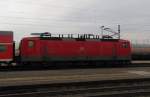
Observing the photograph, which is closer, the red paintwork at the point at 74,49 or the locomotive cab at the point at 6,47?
the locomotive cab at the point at 6,47

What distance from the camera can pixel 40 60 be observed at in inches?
1174

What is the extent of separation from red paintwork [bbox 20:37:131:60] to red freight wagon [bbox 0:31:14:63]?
125 cm

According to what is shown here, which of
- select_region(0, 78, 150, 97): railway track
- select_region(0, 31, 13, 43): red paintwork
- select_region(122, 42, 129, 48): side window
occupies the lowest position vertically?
select_region(0, 78, 150, 97): railway track

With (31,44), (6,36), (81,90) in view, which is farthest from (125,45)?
(81,90)

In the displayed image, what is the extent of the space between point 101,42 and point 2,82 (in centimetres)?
1522

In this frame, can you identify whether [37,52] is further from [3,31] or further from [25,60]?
[3,31]

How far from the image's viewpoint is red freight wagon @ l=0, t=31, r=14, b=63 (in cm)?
2786

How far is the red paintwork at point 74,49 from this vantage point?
2955 centimetres

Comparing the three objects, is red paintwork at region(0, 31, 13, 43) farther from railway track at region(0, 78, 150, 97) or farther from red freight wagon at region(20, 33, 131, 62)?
railway track at region(0, 78, 150, 97)

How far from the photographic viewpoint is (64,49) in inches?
1214

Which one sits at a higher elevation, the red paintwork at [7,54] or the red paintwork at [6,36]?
the red paintwork at [6,36]

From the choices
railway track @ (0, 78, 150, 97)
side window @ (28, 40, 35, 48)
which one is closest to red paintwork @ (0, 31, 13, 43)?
side window @ (28, 40, 35, 48)

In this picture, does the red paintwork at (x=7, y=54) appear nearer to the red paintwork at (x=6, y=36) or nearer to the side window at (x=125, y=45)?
the red paintwork at (x=6, y=36)

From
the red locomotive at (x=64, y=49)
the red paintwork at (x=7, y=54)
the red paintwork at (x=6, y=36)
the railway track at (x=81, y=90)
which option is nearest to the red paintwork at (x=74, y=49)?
the red locomotive at (x=64, y=49)
